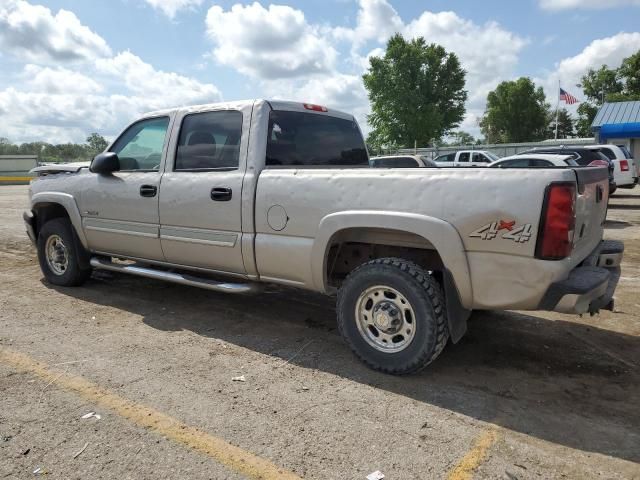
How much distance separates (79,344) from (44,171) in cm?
280

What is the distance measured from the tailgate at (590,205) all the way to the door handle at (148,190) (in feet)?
11.5

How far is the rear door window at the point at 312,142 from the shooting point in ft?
14.3

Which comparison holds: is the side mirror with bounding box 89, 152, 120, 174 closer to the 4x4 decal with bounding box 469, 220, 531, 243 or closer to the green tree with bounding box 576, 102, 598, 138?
the 4x4 decal with bounding box 469, 220, 531, 243

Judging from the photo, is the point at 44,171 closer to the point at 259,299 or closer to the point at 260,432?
the point at 259,299

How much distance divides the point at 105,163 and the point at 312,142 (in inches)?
81.1

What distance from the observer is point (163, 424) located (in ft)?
9.84

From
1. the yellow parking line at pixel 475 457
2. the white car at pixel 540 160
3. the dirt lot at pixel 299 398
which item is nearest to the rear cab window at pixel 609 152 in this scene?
the white car at pixel 540 160

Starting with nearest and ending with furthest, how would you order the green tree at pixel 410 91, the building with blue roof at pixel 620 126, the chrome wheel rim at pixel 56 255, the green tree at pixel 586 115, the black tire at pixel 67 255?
1. the black tire at pixel 67 255
2. the chrome wheel rim at pixel 56 255
3. the building with blue roof at pixel 620 126
4. the green tree at pixel 410 91
5. the green tree at pixel 586 115

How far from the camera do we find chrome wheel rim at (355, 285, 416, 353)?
3551 millimetres

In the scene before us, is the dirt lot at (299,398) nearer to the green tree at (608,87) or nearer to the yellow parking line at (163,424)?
the yellow parking line at (163,424)

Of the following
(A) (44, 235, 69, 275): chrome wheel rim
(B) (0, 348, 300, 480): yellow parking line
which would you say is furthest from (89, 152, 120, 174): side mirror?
(B) (0, 348, 300, 480): yellow parking line

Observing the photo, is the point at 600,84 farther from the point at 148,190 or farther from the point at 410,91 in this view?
the point at 148,190

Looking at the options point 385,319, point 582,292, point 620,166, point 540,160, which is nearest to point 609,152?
point 620,166

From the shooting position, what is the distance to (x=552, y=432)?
289 cm
